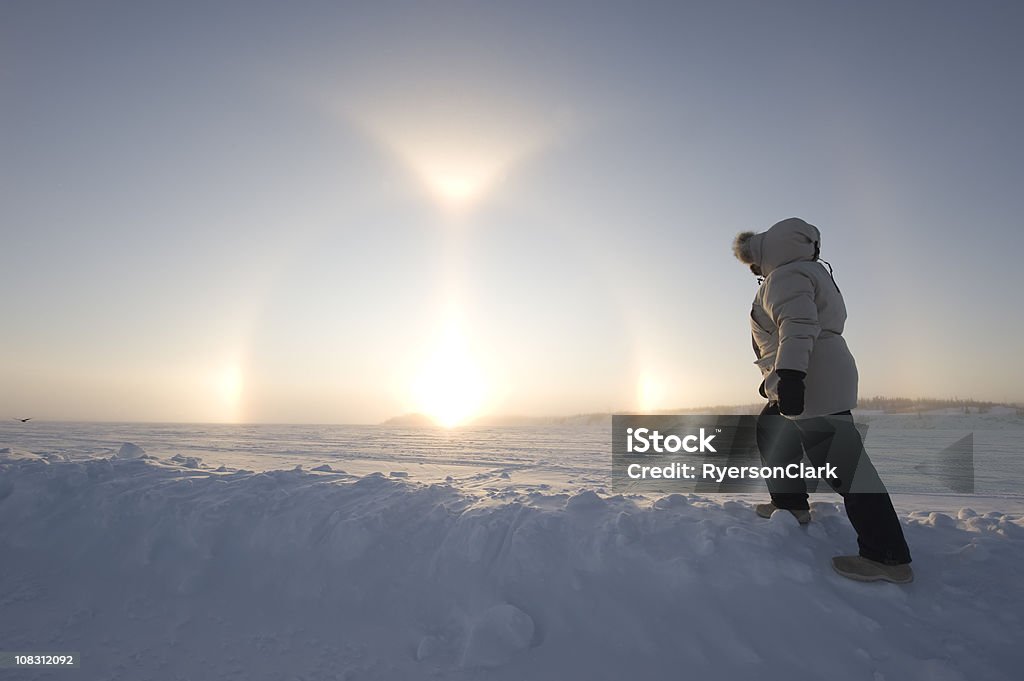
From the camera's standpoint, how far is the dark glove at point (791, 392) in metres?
2.55

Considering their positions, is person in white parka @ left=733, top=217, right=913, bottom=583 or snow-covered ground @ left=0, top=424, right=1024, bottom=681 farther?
person in white parka @ left=733, top=217, right=913, bottom=583

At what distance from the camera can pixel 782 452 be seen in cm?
303

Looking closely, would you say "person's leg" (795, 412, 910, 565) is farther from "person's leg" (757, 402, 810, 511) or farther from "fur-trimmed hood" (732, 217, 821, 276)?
"fur-trimmed hood" (732, 217, 821, 276)

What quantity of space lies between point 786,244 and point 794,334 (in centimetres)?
62

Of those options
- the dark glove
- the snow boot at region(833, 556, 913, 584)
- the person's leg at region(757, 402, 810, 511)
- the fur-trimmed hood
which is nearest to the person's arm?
the dark glove

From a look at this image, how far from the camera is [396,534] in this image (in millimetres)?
3256

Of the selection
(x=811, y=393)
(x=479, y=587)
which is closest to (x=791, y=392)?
(x=811, y=393)

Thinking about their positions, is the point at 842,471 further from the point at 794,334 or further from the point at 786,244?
the point at 786,244

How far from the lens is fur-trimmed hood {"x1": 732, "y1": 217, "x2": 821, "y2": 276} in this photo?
2859 mm

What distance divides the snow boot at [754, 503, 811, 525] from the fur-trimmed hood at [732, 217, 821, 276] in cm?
152

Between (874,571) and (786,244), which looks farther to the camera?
(786,244)

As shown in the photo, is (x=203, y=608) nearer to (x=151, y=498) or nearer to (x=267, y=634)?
(x=267, y=634)

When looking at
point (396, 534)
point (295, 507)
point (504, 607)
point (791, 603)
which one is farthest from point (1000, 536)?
point (295, 507)

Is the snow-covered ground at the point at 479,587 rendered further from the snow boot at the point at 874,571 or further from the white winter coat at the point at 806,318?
the white winter coat at the point at 806,318
